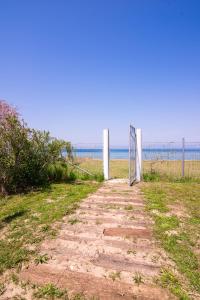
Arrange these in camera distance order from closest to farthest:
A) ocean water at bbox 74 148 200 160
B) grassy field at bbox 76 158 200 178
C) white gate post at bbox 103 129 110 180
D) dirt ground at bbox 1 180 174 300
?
dirt ground at bbox 1 180 174 300 → white gate post at bbox 103 129 110 180 → ocean water at bbox 74 148 200 160 → grassy field at bbox 76 158 200 178

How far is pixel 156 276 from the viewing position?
298 cm

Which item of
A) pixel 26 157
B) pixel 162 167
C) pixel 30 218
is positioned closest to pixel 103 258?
pixel 30 218

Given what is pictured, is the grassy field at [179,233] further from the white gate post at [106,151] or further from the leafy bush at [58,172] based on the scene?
the leafy bush at [58,172]

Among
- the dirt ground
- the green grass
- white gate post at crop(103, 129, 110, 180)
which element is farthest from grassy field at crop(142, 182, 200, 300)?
white gate post at crop(103, 129, 110, 180)

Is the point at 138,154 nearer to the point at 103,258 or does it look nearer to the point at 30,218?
the point at 30,218

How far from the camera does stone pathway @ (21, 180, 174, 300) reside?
277 centimetres

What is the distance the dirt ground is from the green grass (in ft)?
0.80

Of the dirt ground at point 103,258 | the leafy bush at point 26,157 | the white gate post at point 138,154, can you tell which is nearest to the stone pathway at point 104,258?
the dirt ground at point 103,258

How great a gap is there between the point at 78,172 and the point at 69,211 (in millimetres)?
5314

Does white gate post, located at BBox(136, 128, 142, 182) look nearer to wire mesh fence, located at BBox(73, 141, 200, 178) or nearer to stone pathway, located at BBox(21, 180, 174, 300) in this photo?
wire mesh fence, located at BBox(73, 141, 200, 178)

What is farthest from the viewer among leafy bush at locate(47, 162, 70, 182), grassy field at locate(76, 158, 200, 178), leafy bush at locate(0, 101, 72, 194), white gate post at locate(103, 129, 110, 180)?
grassy field at locate(76, 158, 200, 178)

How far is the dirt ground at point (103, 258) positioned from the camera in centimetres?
A: 275

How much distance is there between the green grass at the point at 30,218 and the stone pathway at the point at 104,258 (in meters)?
0.26

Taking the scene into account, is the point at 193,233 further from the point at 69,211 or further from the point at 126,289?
the point at 69,211
